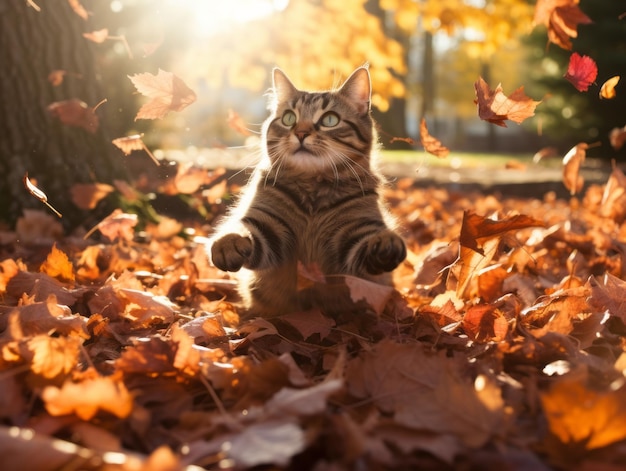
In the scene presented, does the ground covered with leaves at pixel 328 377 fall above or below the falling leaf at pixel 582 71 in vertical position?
below

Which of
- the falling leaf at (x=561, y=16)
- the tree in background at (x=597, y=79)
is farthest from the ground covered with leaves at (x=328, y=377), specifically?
the tree in background at (x=597, y=79)

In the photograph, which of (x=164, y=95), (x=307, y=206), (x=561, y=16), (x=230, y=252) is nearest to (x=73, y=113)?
(x=164, y=95)

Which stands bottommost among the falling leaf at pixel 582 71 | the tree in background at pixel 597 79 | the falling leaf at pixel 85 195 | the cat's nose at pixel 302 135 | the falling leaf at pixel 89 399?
the tree in background at pixel 597 79

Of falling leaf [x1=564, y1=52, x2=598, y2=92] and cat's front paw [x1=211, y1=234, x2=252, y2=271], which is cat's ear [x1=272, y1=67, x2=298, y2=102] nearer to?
cat's front paw [x1=211, y1=234, x2=252, y2=271]

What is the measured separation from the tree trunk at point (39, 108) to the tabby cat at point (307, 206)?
1875 millimetres

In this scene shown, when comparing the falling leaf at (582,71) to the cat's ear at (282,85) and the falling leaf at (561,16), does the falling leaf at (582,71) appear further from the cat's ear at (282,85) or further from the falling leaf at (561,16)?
the cat's ear at (282,85)

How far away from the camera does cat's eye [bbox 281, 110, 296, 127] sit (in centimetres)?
262

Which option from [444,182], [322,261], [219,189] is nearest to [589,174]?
[444,182]

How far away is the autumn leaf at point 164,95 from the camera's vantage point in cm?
248

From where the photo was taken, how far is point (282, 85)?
2869 millimetres

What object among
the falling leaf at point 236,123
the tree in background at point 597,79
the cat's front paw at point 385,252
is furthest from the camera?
the tree in background at point 597,79

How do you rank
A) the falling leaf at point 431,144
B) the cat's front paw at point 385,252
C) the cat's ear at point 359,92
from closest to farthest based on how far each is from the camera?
the cat's front paw at point 385,252 → the falling leaf at point 431,144 → the cat's ear at point 359,92

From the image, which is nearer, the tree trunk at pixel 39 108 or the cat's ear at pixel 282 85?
the cat's ear at pixel 282 85

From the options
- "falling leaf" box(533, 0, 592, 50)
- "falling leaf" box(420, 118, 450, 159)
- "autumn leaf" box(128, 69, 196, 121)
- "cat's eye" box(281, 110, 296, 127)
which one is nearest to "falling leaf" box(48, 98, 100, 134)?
"autumn leaf" box(128, 69, 196, 121)
